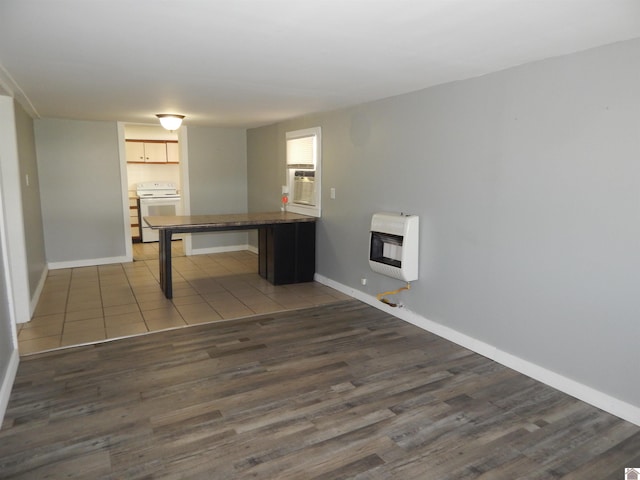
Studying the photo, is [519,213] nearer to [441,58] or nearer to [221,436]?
[441,58]

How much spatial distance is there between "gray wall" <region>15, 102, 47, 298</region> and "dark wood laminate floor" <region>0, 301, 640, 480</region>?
1.69 metres

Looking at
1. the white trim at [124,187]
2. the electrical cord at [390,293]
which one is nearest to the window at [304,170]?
the electrical cord at [390,293]

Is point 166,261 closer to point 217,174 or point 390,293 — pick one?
point 390,293

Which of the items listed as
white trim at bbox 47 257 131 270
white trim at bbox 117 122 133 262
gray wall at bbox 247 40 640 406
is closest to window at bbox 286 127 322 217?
gray wall at bbox 247 40 640 406

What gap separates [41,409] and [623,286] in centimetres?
344

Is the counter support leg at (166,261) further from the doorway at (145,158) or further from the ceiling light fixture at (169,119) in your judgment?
the doorway at (145,158)

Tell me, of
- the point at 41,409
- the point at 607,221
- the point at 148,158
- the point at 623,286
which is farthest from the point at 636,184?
the point at 148,158

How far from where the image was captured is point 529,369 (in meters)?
3.02

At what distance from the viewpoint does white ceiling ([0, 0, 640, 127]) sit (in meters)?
1.93

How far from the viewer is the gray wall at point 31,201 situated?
436 cm

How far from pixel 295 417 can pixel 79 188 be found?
5159 mm

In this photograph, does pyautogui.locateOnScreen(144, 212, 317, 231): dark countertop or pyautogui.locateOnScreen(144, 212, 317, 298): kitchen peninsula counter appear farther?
pyautogui.locateOnScreen(144, 212, 317, 298): kitchen peninsula counter

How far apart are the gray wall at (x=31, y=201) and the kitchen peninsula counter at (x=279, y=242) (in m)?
1.19

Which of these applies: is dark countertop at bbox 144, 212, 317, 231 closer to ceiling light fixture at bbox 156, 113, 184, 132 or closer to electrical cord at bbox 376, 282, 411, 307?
ceiling light fixture at bbox 156, 113, 184, 132
